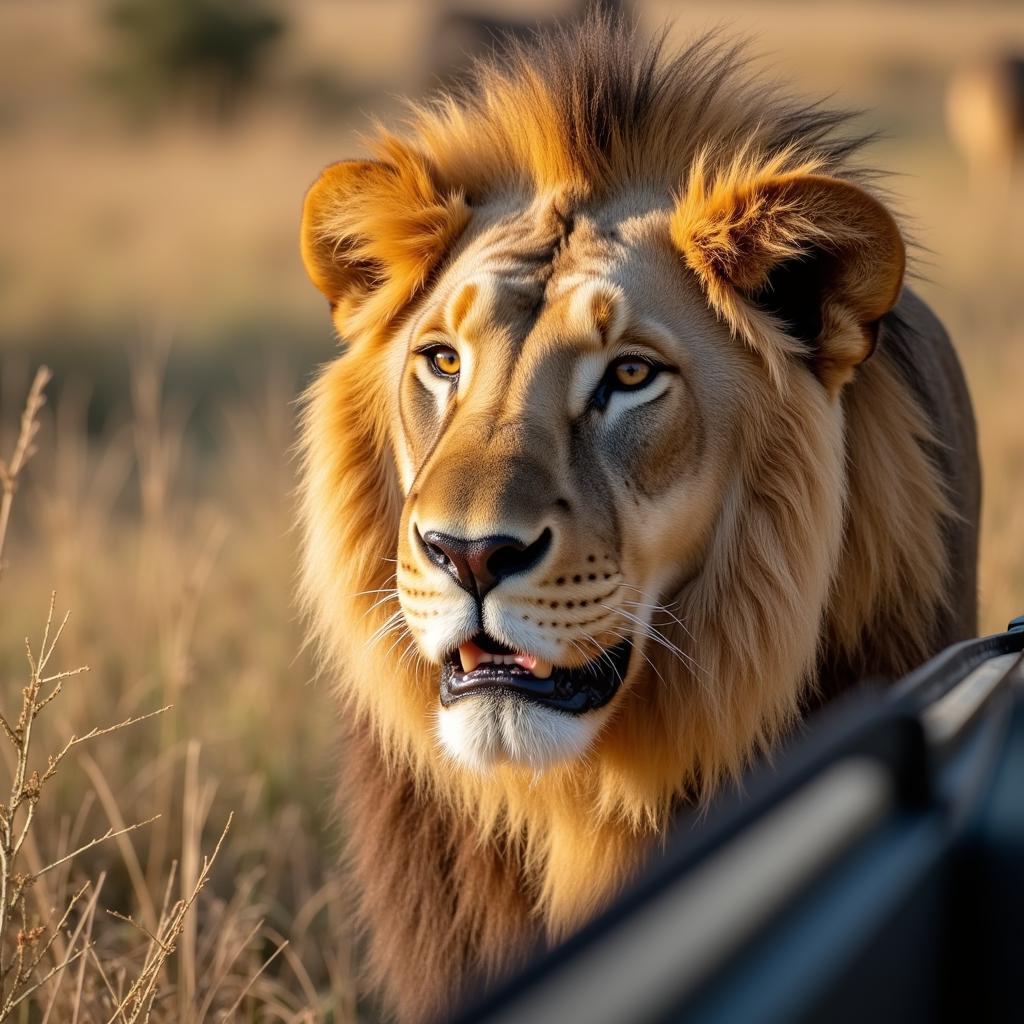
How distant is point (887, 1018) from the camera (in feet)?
3.50

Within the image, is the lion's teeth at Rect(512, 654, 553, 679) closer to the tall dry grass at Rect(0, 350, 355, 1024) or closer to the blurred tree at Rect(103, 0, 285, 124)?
the tall dry grass at Rect(0, 350, 355, 1024)

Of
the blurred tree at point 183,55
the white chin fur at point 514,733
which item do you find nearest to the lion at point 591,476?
the white chin fur at point 514,733

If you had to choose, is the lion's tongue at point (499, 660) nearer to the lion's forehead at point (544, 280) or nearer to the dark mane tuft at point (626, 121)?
the lion's forehead at point (544, 280)

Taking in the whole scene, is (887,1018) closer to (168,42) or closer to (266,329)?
(266,329)

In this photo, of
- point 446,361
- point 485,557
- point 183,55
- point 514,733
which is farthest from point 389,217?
point 183,55

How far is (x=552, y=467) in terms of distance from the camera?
7.83 feet

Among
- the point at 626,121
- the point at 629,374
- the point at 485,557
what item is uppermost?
the point at 626,121

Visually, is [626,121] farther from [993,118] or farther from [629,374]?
[993,118]

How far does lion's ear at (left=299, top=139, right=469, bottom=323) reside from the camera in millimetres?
2871

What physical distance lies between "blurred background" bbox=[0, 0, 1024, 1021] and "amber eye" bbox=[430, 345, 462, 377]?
3.10 ft

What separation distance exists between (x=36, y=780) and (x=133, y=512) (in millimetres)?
6923

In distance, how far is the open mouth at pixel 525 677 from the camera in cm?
236

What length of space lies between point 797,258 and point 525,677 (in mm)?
951

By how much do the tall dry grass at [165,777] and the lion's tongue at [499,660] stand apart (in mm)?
562
